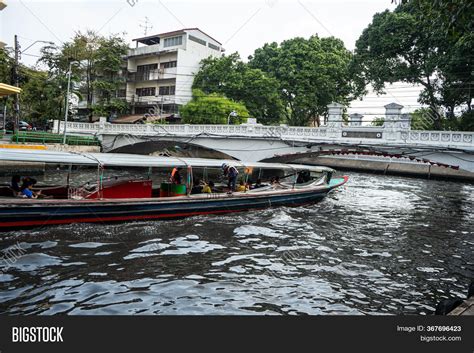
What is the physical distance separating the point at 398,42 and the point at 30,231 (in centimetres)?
2791

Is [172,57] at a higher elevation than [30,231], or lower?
higher

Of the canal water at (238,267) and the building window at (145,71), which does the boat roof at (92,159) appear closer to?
the canal water at (238,267)

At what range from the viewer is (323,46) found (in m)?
38.9

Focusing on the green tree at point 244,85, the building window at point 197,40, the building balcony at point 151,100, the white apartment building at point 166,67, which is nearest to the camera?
the green tree at point 244,85

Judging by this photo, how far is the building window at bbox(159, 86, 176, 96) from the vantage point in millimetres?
42719

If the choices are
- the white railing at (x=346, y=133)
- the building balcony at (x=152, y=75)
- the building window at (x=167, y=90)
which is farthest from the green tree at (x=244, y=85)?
the white railing at (x=346, y=133)

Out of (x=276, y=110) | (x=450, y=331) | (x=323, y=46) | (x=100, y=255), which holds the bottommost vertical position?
(x=100, y=255)

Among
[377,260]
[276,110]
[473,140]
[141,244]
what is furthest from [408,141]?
[276,110]

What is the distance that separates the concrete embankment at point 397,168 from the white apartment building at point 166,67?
1746cm

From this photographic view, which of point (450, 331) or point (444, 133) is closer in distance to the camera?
point (450, 331)

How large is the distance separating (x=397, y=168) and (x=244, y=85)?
16518 mm

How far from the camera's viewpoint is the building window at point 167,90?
42719mm

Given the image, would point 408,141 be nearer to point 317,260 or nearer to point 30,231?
point 317,260

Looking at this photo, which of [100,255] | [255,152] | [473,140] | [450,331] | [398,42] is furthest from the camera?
[398,42]
